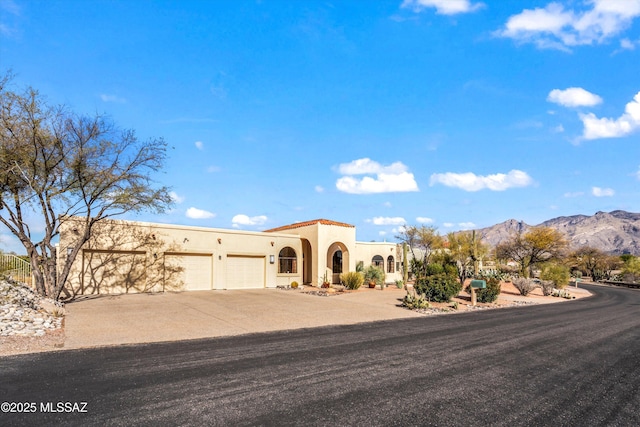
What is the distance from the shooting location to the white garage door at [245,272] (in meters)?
26.9

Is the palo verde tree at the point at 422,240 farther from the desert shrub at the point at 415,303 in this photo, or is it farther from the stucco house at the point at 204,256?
the desert shrub at the point at 415,303

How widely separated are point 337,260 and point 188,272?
1254 centimetres

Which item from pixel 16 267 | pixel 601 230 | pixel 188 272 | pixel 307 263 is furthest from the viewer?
pixel 601 230

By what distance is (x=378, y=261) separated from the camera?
3541cm

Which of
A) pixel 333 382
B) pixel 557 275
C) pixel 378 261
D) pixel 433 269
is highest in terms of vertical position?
pixel 378 261

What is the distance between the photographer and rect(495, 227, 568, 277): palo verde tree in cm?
4153

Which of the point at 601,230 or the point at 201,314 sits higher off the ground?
the point at 601,230

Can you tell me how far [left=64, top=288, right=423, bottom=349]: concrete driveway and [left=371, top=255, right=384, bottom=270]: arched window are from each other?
10.9 meters

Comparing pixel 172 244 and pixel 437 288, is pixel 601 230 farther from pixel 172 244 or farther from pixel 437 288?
pixel 172 244

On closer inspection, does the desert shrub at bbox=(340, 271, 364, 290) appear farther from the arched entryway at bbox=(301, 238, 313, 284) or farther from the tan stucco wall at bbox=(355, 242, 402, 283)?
the tan stucco wall at bbox=(355, 242, 402, 283)

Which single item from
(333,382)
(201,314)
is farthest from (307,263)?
(333,382)

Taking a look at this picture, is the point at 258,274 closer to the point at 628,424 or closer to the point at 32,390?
the point at 32,390

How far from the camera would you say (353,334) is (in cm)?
1227

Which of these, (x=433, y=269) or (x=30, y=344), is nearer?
(x=30, y=344)
